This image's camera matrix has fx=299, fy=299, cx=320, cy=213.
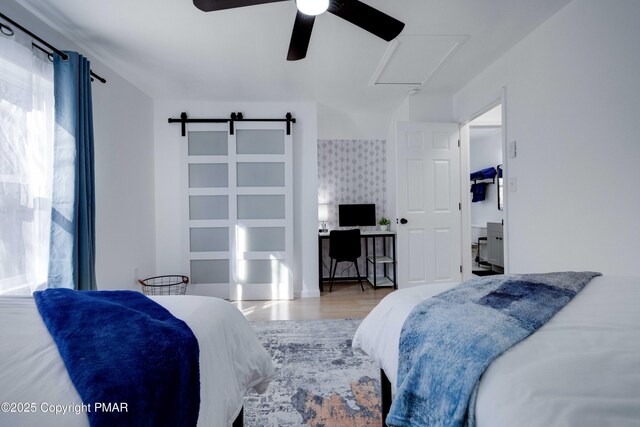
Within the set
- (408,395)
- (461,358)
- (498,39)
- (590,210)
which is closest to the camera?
(461,358)

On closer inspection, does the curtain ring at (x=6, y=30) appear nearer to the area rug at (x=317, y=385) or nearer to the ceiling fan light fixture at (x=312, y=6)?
the ceiling fan light fixture at (x=312, y=6)

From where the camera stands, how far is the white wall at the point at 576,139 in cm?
167

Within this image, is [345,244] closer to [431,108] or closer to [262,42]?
[431,108]

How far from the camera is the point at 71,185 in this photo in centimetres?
206

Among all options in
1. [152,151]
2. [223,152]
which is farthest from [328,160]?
[152,151]

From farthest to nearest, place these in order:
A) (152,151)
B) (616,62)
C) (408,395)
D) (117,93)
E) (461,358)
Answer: (152,151) < (117,93) < (616,62) < (408,395) < (461,358)

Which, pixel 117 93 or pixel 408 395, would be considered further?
pixel 117 93

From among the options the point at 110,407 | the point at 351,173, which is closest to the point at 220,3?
the point at 110,407

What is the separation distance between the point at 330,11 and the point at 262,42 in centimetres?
99

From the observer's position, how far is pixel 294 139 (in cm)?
373

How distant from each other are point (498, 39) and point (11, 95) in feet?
11.2

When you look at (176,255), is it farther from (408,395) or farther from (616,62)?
(616,62)

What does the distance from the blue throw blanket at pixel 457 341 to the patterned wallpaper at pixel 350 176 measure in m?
3.61

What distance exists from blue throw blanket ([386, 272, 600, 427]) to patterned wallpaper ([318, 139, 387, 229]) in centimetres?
363
